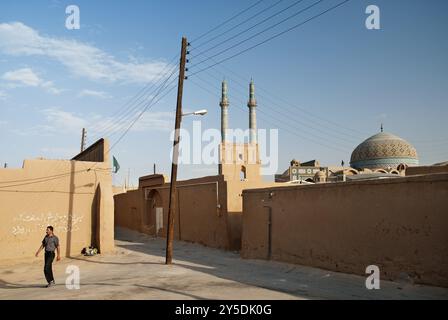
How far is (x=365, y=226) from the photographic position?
12.0 meters

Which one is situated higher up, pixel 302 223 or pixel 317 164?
pixel 317 164

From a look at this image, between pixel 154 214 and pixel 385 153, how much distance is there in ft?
99.3

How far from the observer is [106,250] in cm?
2039

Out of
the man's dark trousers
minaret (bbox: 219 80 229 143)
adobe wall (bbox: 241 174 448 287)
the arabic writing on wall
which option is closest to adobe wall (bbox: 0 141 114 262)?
the arabic writing on wall

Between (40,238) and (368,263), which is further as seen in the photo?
(40,238)

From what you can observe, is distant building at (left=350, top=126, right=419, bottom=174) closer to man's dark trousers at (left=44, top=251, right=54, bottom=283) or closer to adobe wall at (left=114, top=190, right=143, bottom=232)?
adobe wall at (left=114, top=190, right=143, bottom=232)

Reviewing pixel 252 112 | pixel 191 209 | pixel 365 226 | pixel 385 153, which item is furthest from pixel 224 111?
pixel 365 226

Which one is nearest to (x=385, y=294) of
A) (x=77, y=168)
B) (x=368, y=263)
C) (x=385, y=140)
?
(x=368, y=263)

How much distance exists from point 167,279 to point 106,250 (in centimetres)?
879

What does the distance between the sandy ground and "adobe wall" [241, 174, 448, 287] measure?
1.47ft

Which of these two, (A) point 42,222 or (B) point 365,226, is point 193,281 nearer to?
(B) point 365,226
